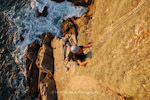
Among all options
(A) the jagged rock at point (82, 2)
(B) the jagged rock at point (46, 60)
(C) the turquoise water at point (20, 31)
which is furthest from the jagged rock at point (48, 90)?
(A) the jagged rock at point (82, 2)

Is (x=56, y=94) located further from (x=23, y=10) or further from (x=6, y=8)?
(x=6, y=8)

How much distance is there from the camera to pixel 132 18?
4094 millimetres

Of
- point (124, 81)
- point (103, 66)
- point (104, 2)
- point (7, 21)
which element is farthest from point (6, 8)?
point (124, 81)

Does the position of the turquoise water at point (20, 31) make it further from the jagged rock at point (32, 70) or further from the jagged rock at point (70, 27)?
the jagged rock at point (70, 27)

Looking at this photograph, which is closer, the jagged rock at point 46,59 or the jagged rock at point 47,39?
the jagged rock at point 46,59

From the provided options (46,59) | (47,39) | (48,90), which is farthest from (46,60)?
(48,90)

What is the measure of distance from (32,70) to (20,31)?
7.83 meters

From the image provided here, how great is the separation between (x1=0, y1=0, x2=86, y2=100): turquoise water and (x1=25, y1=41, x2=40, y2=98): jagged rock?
139cm

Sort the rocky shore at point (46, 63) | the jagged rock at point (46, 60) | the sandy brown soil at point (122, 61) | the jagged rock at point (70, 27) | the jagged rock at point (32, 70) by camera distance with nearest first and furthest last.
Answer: the sandy brown soil at point (122, 61) → the rocky shore at point (46, 63) → the jagged rock at point (70, 27) → the jagged rock at point (46, 60) → the jagged rock at point (32, 70)

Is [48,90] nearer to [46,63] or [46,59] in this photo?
[46,63]

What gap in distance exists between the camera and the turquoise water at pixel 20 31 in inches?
580

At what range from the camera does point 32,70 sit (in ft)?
43.5

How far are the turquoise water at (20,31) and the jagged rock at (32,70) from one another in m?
1.39

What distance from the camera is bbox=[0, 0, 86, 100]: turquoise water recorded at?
14734 mm
